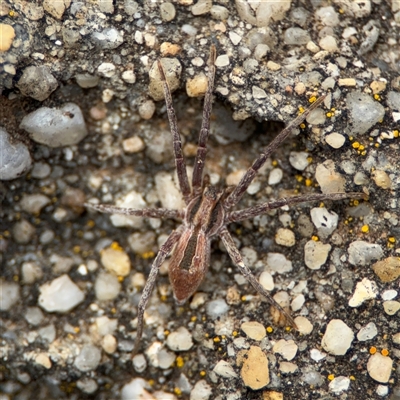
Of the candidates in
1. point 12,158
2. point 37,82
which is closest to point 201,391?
point 12,158

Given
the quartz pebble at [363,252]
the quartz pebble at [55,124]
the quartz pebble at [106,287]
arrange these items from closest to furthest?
the quartz pebble at [363,252]
the quartz pebble at [55,124]
the quartz pebble at [106,287]

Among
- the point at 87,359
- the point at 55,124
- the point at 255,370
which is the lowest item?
the point at 87,359

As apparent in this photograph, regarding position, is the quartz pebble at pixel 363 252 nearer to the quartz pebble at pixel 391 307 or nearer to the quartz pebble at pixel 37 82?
the quartz pebble at pixel 391 307

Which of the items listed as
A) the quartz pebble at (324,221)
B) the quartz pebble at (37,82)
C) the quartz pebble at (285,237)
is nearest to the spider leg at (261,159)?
the quartz pebble at (285,237)

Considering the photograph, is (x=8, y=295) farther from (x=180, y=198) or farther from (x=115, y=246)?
(x=180, y=198)

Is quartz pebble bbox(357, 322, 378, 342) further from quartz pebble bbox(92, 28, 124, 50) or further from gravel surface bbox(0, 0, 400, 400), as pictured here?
quartz pebble bbox(92, 28, 124, 50)

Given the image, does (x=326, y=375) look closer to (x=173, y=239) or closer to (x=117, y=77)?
(x=173, y=239)

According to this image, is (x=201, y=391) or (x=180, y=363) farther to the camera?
(x=180, y=363)
